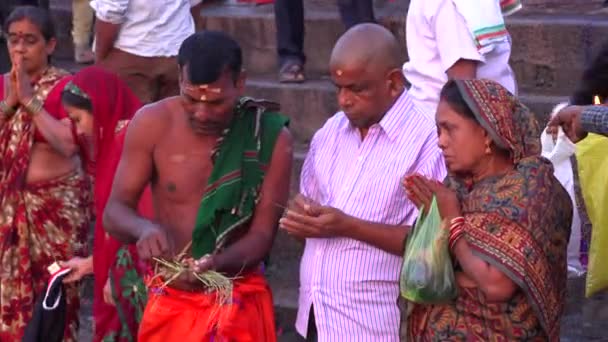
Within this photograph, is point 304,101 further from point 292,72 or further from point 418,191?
point 418,191

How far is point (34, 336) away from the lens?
209 inches

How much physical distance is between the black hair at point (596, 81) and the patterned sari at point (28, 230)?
2.33m

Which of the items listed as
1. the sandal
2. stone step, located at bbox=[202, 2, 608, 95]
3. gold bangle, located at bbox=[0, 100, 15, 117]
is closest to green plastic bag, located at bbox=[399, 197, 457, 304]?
gold bangle, located at bbox=[0, 100, 15, 117]

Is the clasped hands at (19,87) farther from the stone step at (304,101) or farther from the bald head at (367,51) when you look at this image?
the stone step at (304,101)

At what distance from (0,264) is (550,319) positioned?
9.58ft

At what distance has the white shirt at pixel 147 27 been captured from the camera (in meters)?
6.82

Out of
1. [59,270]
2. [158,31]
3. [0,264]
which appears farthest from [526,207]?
[158,31]

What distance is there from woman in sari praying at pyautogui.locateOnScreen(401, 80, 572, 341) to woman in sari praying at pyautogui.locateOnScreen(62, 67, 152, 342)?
134 cm

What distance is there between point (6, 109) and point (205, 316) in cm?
191

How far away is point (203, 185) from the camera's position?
4355 millimetres

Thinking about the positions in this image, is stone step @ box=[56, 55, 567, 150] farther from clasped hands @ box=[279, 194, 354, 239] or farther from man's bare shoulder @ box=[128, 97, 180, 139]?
clasped hands @ box=[279, 194, 354, 239]

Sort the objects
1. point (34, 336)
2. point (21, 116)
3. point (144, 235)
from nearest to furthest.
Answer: point (144, 235)
point (34, 336)
point (21, 116)

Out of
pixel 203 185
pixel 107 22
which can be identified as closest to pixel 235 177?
pixel 203 185

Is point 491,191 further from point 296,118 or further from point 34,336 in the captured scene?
point 296,118
